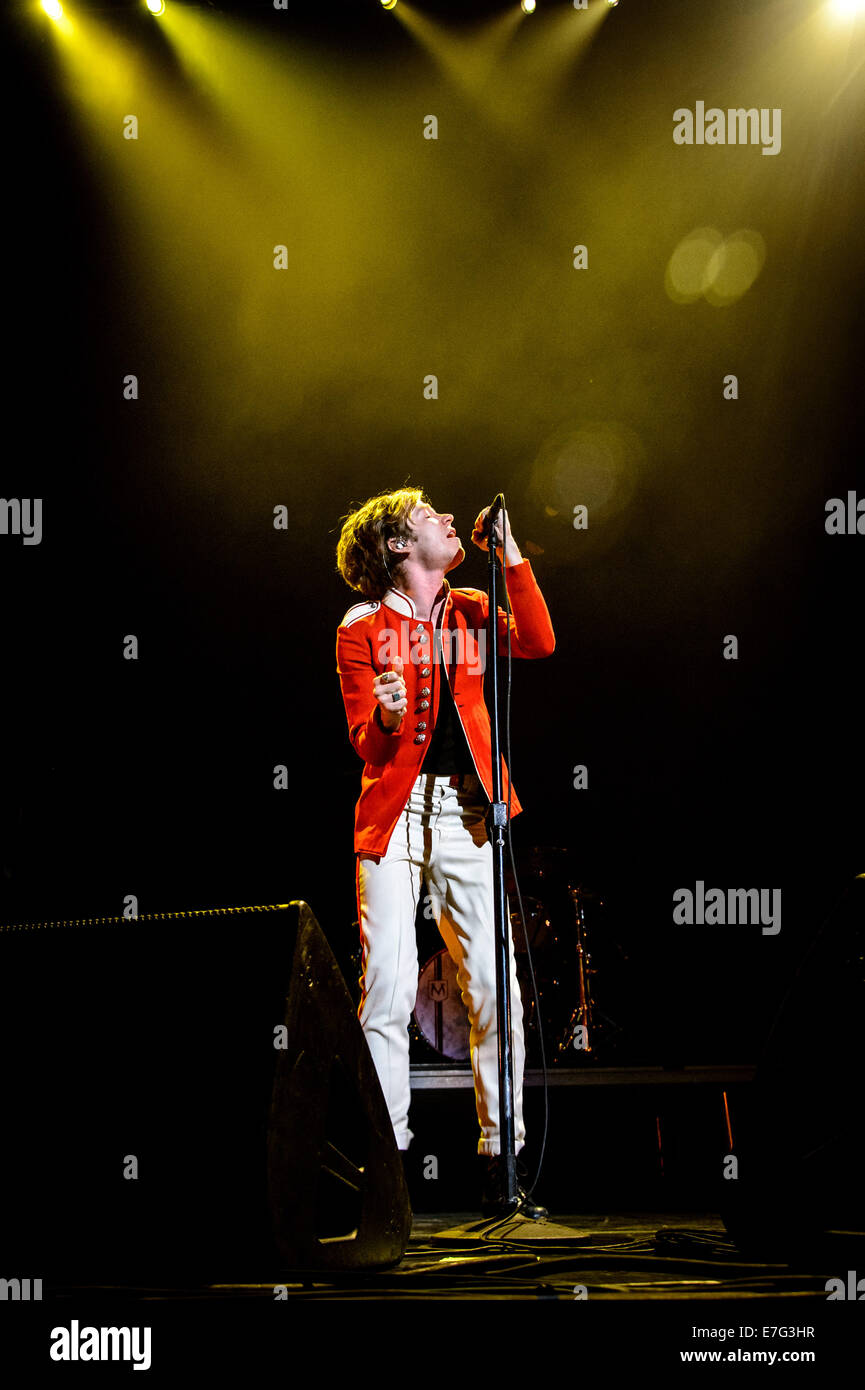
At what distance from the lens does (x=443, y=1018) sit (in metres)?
5.39

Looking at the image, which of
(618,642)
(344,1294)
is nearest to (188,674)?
(618,642)

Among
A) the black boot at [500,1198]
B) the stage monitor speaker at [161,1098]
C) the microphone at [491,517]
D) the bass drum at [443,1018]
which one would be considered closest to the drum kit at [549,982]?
the bass drum at [443,1018]

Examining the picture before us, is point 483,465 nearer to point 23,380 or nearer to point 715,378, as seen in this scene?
point 715,378

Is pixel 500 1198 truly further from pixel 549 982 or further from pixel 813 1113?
pixel 549 982

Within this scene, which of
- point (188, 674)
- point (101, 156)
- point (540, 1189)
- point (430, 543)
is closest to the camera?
point (430, 543)

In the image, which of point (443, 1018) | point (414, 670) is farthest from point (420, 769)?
point (443, 1018)

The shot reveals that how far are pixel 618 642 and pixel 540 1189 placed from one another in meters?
2.92

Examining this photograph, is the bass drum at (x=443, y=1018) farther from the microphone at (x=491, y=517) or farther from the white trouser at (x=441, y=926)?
the microphone at (x=491, y=517)

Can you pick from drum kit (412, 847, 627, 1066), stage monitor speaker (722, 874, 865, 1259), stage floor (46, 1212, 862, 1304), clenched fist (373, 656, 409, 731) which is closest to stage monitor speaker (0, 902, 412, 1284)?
stage floor (46, 1212, 862, 1304)

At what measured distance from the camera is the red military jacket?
3.22 m

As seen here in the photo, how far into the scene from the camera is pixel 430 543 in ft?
11.6

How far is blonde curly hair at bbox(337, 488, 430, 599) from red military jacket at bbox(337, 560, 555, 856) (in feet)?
0.19

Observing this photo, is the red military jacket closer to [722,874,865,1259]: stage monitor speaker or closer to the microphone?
the microphone
